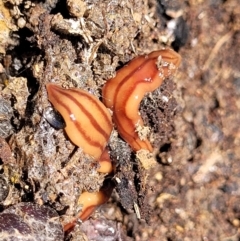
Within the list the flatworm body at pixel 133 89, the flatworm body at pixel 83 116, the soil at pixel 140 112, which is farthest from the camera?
the flatworm body at pixel 133 89

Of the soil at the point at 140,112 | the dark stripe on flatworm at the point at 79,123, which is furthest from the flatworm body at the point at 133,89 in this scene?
the dark stripe on flatworm at the point at 79,123

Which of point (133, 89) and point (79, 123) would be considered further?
point (133, 89)

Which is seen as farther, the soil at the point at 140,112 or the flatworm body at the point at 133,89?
the flatworm body at the point at 133,89

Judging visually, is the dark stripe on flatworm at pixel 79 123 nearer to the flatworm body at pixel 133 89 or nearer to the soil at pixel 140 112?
the soil at pixel 140 112

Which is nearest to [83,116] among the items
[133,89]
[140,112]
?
[133,89]

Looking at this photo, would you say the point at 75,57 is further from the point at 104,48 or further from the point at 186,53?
the point at 186,53

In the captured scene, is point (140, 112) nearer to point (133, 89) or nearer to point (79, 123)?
point (133, 89)

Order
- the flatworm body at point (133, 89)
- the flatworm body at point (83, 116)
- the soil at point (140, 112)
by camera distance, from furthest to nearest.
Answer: the flatworm body at point (133, 89) < the soil at point (140, 112) < the flatworm body at point (83, 116)

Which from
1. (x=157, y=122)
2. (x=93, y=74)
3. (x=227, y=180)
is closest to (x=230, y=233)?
(x=227, y=180)

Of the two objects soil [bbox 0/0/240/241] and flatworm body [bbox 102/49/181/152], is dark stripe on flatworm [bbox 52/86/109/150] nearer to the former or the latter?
soil [bbox 0/0/240/241]
